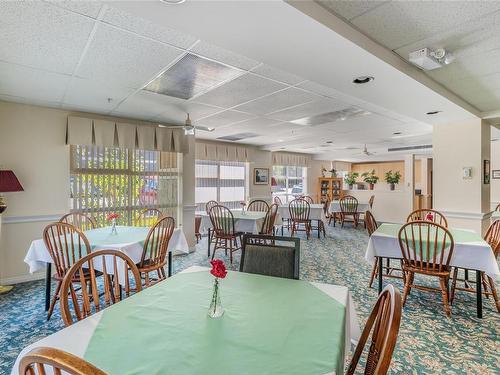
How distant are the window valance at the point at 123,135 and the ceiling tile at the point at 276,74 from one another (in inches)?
107

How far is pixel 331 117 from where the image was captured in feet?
15.1

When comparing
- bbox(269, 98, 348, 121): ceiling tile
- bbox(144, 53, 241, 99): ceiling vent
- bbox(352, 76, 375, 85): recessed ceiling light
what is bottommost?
bbox(352, 76, 375, 85): recessed ceiling light

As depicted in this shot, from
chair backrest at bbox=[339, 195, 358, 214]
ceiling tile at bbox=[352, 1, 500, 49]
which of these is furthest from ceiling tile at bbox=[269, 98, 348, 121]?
chair backrest at bbox=[339, 195, 358, 214]

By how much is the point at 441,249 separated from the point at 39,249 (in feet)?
13.3

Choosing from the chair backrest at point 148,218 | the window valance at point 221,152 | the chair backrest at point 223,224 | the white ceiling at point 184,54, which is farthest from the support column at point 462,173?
the chair backrest at point 148,218

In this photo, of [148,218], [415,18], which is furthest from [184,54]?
[148,218]

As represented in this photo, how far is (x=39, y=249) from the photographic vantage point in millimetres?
2938

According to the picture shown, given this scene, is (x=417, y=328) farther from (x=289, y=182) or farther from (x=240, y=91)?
(x=289, y=182)

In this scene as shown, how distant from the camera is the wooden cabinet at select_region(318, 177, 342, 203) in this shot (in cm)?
1015

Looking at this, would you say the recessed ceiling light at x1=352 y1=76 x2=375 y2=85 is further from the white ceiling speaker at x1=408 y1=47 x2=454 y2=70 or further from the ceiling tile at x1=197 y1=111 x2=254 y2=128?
the ceiling tile at x1=197 y1=111 x2=254 y2=128

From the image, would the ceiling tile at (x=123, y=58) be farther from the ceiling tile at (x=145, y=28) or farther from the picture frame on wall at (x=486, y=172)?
the picture frame on wall at (x=486, y=172)

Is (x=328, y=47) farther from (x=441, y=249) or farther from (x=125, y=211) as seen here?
(x=125, y=211)

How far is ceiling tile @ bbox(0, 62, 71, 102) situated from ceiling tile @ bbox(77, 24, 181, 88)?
367 millimetres

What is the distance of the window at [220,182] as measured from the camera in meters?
6.97
